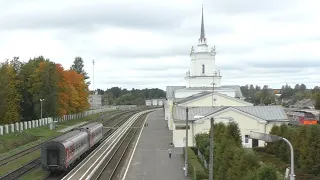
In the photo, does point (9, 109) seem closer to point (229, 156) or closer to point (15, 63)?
point (15, 63)

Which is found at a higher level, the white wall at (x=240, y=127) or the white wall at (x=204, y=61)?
the white wall at (x=204, y=61)

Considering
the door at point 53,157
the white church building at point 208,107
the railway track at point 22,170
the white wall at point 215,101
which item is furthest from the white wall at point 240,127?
the door at point 53,157

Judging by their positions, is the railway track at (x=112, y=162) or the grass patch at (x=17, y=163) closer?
the railway track at (x=112, y=162)

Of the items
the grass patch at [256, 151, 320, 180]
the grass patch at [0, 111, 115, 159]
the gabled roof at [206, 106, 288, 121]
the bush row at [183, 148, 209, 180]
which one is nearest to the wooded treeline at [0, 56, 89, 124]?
the grass patch at [0, 111, 115, 159]

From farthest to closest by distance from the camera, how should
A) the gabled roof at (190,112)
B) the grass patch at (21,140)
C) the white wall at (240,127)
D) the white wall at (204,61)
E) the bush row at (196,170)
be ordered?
the white wall at (204,61), the gabled roof at (190,112), the white wall at (240,127), the grass patch at (21,140), the bush row at (196,170)

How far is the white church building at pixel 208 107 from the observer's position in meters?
53.5

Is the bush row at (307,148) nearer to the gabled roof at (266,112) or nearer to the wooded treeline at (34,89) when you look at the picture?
the gabled roof at (266,112)

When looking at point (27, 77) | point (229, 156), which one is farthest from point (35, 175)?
point (27, 77)

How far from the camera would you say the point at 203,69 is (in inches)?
3110

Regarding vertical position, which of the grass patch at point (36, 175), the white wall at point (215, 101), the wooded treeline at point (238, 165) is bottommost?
the grass patch at point (36, 175)

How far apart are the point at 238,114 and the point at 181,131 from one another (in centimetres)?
720

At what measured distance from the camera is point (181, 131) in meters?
53.5

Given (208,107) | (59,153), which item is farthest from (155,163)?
(208,107)

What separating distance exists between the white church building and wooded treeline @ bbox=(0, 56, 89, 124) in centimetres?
2031
